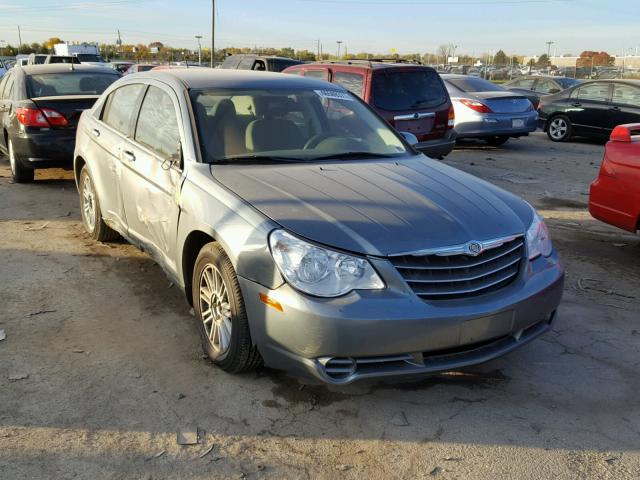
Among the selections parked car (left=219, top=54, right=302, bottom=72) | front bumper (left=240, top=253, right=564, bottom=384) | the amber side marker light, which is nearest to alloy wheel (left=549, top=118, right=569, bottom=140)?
parked car (left=219, top=54, right=302, bottom=72)

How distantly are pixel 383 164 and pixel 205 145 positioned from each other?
121 cm

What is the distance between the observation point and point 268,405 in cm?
337

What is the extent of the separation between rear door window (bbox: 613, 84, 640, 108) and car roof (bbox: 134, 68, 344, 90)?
10.5 meters

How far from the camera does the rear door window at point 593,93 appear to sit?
13.9 meters

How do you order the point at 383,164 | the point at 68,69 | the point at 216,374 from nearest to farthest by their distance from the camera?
the point at 216,374 → the point at 383,164 → the point at 68,69

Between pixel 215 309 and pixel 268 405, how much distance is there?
2.20ft

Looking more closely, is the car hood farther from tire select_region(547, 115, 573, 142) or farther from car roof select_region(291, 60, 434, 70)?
tire select_region(547, 115, 573, 142)

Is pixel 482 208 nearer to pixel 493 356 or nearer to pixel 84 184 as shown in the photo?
pixel 493 356

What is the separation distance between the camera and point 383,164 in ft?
14.4

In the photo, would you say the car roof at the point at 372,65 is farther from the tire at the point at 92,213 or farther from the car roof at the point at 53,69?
the tire at the point at 92,213

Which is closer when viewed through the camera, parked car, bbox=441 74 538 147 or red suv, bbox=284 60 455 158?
red suv, bbox=284 60 455 158

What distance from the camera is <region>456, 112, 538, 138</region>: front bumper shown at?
12492 mm

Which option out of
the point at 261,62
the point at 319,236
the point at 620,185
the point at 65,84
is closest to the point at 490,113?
the point at 261,62

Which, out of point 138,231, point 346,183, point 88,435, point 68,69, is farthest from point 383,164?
point 68,69
